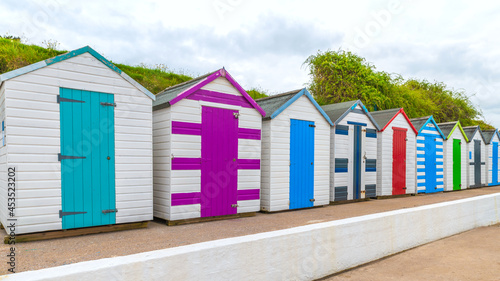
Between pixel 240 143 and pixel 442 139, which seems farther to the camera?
pixel 442 139

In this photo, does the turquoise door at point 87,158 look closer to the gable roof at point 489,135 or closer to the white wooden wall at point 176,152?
the white wooden wall at point 176,152

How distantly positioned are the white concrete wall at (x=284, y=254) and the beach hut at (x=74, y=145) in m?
3.30

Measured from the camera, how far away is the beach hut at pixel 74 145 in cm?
504

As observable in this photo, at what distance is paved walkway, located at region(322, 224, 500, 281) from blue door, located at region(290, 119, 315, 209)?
3.43 meters

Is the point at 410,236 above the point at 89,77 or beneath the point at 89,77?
beneath

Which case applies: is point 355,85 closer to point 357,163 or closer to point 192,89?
point 357,163

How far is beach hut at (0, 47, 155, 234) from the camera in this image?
198 inches

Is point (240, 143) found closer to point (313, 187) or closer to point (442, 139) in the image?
point (313, 187)

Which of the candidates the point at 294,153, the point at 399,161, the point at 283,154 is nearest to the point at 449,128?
the point at 399,161

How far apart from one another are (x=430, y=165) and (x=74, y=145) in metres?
12.7

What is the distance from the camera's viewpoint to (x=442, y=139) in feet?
45.4

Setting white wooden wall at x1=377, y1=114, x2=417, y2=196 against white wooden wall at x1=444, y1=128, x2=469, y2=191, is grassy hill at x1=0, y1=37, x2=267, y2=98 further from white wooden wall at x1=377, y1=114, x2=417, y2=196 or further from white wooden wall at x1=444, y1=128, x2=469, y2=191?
white wooden wall at x1=444, y1=128, x2=469, y2=191

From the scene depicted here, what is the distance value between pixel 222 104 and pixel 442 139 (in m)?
10.9

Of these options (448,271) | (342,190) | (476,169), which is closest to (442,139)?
(476,169)
